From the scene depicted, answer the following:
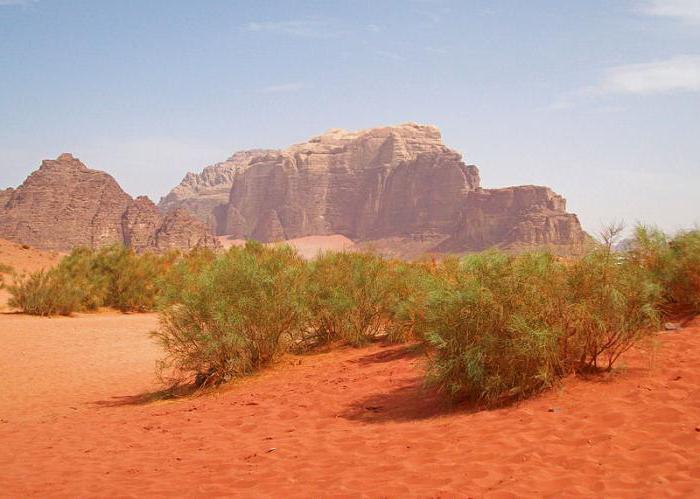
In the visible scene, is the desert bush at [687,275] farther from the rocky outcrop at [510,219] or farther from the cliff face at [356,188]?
the cliff face at [356,188]

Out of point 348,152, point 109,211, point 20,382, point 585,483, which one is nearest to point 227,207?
point 348,152

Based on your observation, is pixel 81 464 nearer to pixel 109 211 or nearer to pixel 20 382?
pixel 20 382

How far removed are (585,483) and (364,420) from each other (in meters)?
3.57

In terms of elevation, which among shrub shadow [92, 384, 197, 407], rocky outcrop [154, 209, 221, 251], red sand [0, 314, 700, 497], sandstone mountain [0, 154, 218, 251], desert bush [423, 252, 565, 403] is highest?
sandstone mountain [0, 154, 218, 251]

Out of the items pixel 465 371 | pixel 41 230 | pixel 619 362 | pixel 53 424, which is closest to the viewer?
pixel 465 371

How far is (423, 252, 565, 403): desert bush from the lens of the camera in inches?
298

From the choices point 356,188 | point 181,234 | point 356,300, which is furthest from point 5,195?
point 356,300

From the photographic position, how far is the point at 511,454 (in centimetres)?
587

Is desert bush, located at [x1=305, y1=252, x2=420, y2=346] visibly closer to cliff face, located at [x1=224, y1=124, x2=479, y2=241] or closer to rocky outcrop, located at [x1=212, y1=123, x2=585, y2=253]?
rocky outcrop, located at [x1=212, y1=123, x2=585, y2=253]

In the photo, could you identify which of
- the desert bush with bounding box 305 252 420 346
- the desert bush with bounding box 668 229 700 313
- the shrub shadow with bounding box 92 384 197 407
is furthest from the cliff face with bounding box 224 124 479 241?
the shrub shadow with bounding box 92 384 197 407

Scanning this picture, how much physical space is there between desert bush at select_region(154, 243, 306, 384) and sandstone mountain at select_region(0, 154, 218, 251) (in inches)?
2918

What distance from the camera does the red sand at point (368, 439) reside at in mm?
5395

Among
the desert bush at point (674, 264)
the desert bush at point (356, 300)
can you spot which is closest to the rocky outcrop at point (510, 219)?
the desert bush at point (356, 300)

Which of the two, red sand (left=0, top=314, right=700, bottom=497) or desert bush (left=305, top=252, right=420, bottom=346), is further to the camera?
desert bush (left=305, top=252, right=420, bottom=346)
